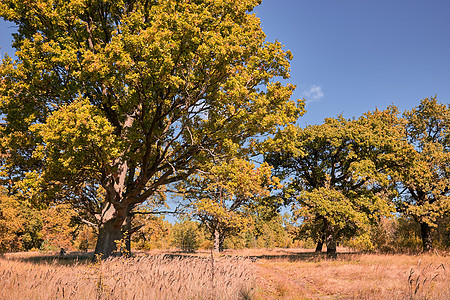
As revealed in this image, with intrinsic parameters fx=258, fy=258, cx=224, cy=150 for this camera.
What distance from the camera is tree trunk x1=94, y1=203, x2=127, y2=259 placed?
43.7 feet

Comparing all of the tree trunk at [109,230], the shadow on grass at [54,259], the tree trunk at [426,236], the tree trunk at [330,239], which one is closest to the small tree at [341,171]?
the tree trunk at [330,239]

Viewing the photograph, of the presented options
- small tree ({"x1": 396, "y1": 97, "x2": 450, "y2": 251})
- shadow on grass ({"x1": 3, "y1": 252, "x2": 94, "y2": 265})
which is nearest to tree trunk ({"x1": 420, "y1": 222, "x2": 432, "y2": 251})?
small tree ({"x1": 396, "y1": 97, "x2": 450, "y2": 251})

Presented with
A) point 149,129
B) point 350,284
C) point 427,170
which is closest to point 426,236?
point 427,170

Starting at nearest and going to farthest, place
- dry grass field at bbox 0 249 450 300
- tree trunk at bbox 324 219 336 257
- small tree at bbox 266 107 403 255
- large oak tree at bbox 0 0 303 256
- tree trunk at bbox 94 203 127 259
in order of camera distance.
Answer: dry grass field at bbox 0 249 450 300 → large oak tree at bbox 0 0 303 256 → tree trunk at bbox 94 203 127 259 → small tree at bbox 266 107 403 255 → tree trunk at bbox 324 219 336 257

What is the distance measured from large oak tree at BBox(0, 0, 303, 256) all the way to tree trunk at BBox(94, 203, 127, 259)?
0.18ft

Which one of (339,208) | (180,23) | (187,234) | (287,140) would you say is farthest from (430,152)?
(187,234)

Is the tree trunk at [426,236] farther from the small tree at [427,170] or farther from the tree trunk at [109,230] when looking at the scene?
the tree trunk at [109,230]

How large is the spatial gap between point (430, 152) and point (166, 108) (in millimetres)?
24809

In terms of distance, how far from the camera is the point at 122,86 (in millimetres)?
10914

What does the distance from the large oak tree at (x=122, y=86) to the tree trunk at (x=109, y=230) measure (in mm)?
56

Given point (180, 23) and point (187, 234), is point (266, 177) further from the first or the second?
point (187, 234)

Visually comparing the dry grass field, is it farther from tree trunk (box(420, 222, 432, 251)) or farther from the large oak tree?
tree trunk (box(420, 222, 432, 251))

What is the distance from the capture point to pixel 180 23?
981 cm

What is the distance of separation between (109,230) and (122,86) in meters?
7.67
